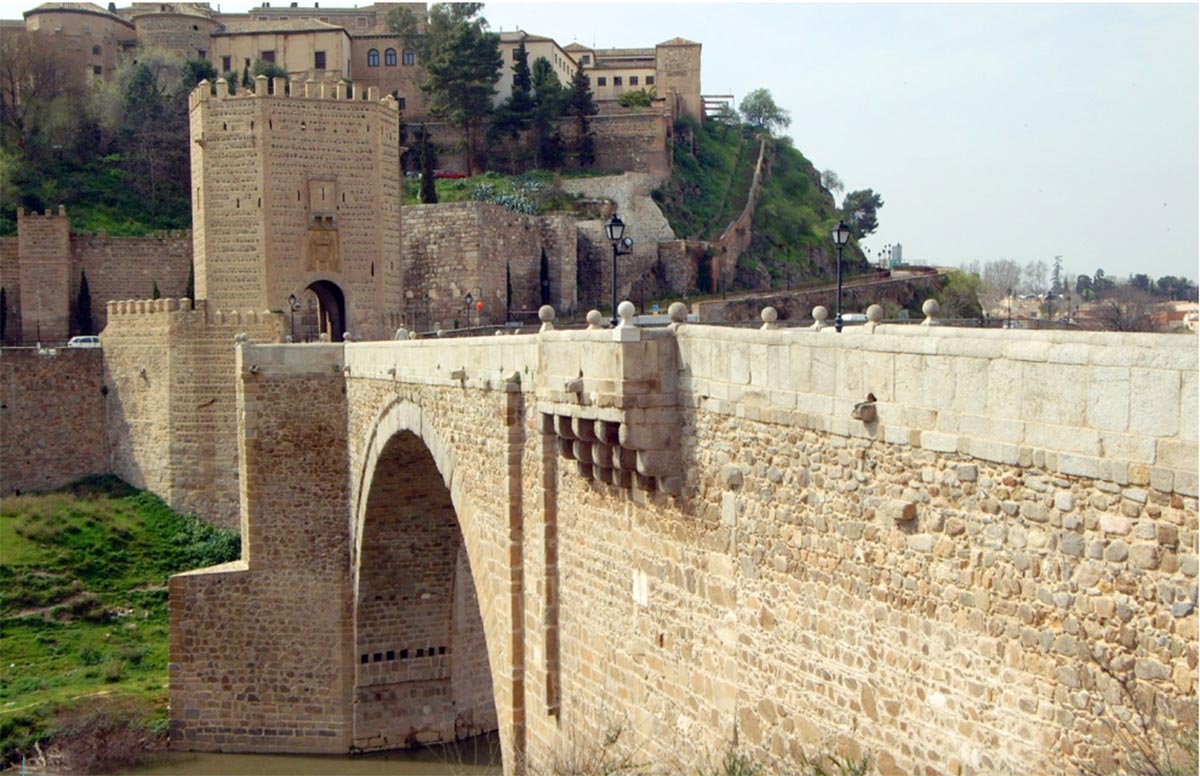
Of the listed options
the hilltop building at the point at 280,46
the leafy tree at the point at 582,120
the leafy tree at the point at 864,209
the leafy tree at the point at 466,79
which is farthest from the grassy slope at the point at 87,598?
the leafy tree at the point at 864,209

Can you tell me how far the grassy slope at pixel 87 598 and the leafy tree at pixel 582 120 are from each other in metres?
27.6

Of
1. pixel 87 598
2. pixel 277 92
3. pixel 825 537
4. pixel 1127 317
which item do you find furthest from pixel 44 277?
pixel 825 537

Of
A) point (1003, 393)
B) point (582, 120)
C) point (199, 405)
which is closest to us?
point (1003, 393)

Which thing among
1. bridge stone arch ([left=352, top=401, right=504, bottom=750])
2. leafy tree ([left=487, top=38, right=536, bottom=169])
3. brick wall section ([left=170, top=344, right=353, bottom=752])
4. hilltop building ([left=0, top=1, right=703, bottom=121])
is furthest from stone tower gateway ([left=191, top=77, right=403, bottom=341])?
hilltop building ([left=0, top=1, right=703, bottom=121])

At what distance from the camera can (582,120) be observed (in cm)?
4997

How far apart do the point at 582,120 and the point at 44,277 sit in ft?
71.5

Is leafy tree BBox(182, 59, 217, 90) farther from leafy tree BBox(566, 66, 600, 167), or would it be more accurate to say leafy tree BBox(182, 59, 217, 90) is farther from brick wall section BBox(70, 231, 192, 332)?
brick wall section BBox(70, 231, 192, 332)

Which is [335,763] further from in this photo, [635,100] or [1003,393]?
[635,100]

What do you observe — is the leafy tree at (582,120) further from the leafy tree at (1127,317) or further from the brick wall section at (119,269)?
the leafy tree at (1127,317)

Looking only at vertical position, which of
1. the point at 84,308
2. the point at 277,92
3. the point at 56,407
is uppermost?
the point at 277,92

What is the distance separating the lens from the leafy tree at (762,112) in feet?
227

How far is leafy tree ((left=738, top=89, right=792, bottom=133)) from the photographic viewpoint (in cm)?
6931

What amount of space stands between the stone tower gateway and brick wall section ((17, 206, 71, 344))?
8.61 metres

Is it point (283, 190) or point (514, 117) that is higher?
point (514, 117)
